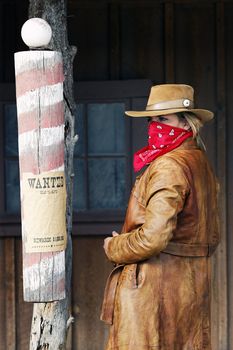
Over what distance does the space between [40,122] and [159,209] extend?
768 millimetres

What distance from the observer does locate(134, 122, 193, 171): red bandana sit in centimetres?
538

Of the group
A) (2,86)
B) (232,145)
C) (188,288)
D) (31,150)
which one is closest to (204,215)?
(188,288)

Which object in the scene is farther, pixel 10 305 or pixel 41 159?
pixel 10 305

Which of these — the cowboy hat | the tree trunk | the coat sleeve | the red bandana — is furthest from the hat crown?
the tree trunk

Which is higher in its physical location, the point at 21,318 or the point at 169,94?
the point at 169,94

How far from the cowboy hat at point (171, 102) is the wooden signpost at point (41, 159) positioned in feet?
2.30

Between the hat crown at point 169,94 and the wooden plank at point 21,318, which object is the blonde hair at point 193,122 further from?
the wooden plank at point 21,318

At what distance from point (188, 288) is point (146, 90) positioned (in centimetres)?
225

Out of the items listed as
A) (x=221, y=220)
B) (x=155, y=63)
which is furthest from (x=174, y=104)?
(x=221, y=220)

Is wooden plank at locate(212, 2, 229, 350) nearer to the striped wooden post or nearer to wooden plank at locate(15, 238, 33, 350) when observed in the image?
wooden plank at locate(15, 238, 33, 350)

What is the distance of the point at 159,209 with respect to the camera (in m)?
5.08

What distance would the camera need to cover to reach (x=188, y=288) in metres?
5.39

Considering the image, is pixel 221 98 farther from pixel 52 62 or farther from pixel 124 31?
pixel 52 62

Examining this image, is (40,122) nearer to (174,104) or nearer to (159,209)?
(159,209)
